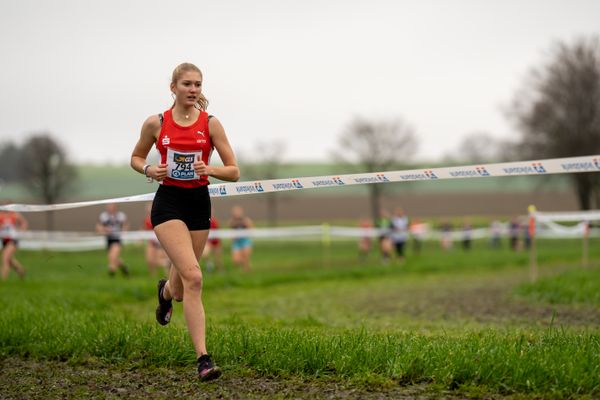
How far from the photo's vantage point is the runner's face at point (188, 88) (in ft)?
18.7

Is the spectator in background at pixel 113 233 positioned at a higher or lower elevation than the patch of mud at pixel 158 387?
higher

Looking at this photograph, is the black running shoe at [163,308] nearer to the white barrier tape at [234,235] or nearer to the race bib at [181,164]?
the race bib at [181,164]

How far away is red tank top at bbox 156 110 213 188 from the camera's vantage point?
5.64 meters

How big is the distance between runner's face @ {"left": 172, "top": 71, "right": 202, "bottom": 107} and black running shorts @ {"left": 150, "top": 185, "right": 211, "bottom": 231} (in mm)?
683

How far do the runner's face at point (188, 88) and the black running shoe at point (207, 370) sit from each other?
198 cm

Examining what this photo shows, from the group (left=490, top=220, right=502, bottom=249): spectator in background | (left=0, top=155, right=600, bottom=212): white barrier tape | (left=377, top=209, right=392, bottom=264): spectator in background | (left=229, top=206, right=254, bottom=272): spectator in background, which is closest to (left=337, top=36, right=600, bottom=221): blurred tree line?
(left=490, top=220, right=502, bottom=249): spectator in background

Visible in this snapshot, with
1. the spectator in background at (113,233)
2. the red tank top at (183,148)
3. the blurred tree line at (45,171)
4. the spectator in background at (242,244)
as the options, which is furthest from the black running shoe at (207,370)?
the blurred tree line at (45,171)

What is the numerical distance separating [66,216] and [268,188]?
5755cm

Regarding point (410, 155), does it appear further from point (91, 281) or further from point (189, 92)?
point (189, 92)

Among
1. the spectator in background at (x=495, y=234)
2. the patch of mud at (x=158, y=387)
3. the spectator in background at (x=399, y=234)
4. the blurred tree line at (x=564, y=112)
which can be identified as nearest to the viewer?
the patch of mud at (x=158, y=387)

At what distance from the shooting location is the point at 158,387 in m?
5.57

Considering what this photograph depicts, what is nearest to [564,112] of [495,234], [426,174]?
[495,234]

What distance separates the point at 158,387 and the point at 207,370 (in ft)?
1.42

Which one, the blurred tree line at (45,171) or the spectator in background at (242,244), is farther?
the blurred tree line at (45,171)
